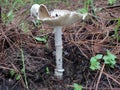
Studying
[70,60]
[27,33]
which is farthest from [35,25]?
[70,60]

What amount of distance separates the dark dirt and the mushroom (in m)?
0.09

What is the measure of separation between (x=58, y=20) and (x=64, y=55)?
18.8 inches

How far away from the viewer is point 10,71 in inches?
67.6

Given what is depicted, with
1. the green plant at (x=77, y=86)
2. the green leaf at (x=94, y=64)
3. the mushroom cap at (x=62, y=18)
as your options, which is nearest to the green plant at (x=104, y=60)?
the green leaf at (x=94, y=64)

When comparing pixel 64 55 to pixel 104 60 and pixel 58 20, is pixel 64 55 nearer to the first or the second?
pixel 104 60

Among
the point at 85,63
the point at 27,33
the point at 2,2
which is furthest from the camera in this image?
the point at 2,2

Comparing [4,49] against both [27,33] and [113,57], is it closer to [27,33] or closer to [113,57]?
[27,33]

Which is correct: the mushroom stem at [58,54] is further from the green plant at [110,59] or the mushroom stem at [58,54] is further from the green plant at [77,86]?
the green plant at [110,59]

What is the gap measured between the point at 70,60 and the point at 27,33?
449mm

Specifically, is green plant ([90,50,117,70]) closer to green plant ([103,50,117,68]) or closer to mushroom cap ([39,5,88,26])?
green plant ([103,50,117,68])

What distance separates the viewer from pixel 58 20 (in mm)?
1407

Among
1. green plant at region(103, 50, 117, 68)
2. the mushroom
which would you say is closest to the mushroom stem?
the mushroom

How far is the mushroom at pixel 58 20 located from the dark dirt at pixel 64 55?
9 cm

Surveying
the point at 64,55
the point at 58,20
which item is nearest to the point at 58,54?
the point at 64,55
